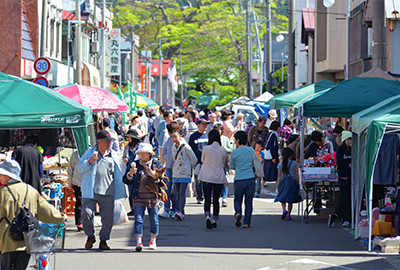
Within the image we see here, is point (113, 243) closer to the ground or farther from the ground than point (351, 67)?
closer to the ground

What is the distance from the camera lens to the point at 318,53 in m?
38.2

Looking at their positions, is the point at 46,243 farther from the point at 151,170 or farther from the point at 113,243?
the point at 113,243

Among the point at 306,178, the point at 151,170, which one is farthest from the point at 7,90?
the point at 306,178

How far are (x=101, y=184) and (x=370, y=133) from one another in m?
4.17

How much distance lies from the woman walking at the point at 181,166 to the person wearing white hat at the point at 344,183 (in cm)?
287

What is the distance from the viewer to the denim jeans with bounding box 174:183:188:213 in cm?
1555

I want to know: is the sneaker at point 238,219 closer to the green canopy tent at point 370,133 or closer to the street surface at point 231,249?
the street surface at point 231,249

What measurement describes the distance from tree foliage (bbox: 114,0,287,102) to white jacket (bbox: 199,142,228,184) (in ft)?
149

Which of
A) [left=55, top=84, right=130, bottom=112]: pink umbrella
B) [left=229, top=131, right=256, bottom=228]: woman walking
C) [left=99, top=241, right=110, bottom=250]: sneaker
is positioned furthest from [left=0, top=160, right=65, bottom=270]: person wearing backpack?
[left=55, top=84, right=130, bottom=112]: pink umbrella

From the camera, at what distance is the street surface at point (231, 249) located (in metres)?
10.9

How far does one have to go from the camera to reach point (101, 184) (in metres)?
11.8

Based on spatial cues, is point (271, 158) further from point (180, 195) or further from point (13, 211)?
point (13, 211)

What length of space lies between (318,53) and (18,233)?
31734 mm

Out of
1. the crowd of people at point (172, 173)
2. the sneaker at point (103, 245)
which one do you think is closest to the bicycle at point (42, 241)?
the crowd of people at point (172, 173)
